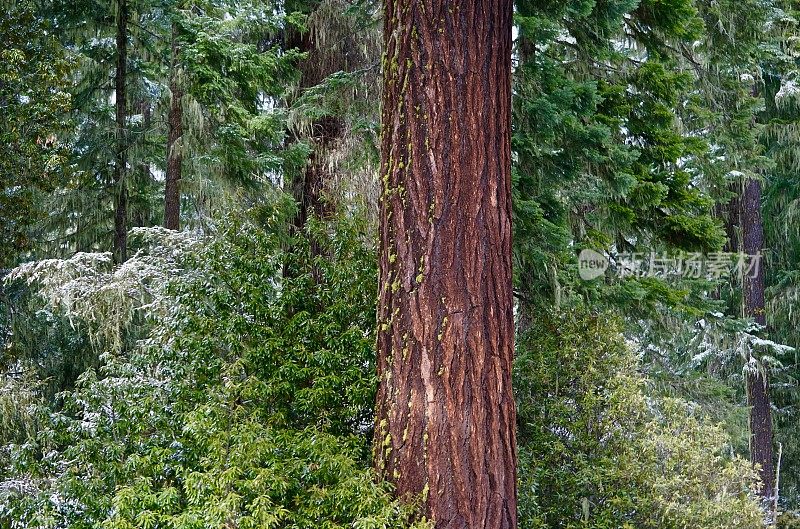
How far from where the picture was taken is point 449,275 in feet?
12.9

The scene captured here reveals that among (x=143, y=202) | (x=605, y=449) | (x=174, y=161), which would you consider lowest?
(x=605, y=449)

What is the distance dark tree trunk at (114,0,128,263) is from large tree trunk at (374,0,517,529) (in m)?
6.57

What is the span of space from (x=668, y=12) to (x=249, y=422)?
445cm

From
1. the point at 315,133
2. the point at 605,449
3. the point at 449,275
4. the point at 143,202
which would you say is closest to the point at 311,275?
the point at 449,275

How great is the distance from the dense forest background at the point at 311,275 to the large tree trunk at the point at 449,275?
0.23 meters

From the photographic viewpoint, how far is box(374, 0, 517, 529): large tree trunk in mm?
3865

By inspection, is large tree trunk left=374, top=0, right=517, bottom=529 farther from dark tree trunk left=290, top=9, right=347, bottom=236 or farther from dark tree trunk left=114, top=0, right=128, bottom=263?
dark tree trunk left=114, top=0, right=128, bottom=263

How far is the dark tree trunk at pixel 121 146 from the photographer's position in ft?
32.2

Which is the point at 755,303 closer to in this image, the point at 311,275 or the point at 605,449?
the point at 605,449

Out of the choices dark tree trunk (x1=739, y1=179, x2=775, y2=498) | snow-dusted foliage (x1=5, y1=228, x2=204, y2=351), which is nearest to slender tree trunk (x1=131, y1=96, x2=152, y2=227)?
snow-dusted foliage (x1=5, y1=228, x2=204, y2=351)

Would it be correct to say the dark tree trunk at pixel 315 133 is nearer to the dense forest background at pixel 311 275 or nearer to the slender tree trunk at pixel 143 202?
the dense forest background at pixel 311 275

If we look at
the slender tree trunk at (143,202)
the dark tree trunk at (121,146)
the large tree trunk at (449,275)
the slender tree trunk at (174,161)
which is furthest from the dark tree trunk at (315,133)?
the slender tree trunk at (143,202)

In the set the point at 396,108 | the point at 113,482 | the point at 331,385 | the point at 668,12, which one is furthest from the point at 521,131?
the point at 113,482

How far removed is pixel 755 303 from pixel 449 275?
33.9 ft
